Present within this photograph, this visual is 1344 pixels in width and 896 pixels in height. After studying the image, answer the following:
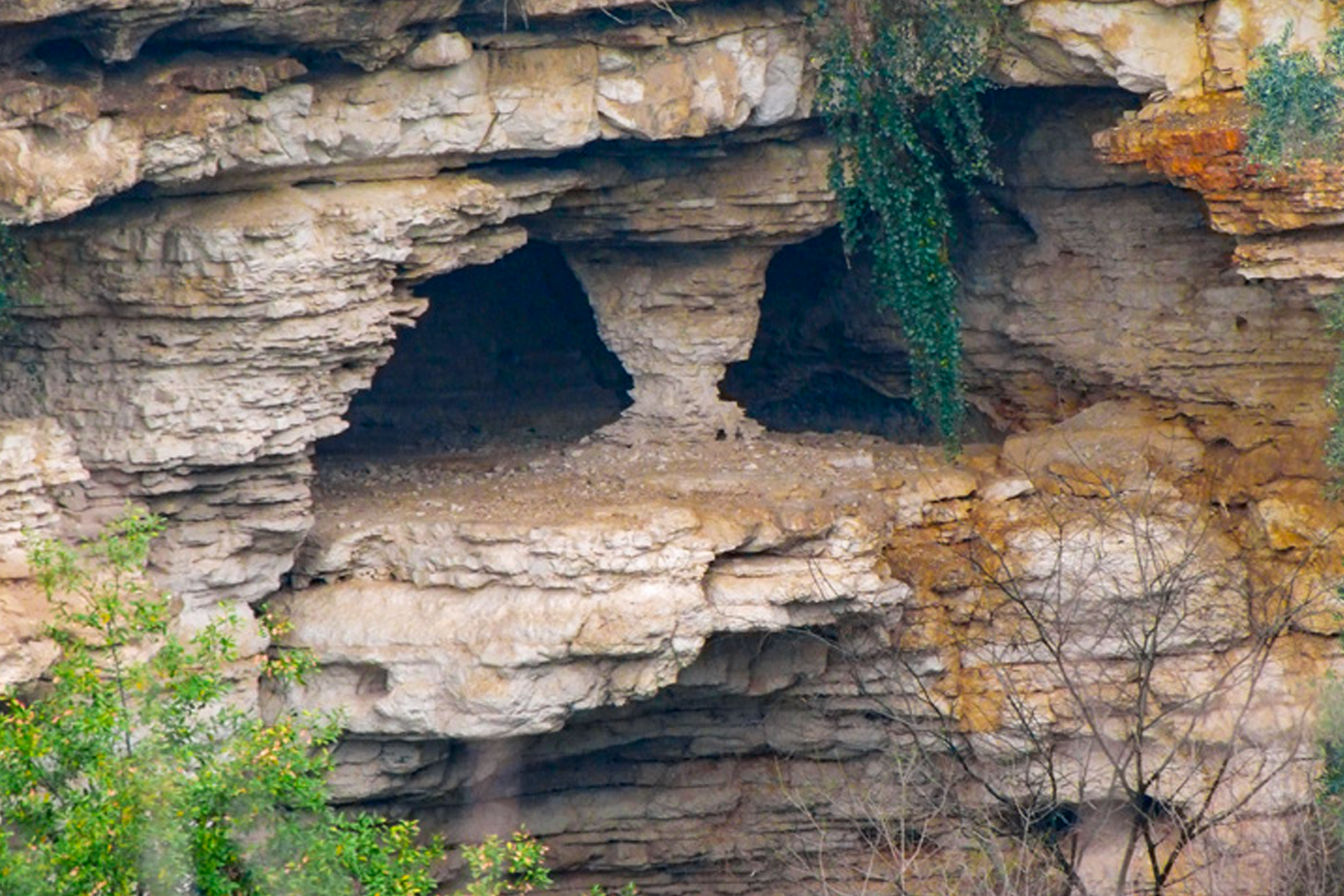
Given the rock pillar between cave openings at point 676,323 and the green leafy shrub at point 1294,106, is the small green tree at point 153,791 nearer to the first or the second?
the rock pillar between cave openings at point 676,323

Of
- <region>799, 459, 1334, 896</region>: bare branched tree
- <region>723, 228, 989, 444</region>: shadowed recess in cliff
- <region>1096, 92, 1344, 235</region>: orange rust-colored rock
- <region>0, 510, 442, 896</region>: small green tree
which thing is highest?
<region>723, 228, 989, 444</region>: shadowed recess in cliff

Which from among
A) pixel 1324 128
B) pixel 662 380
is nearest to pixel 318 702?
pixel 662 380

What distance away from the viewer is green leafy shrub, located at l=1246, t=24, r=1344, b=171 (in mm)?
12266

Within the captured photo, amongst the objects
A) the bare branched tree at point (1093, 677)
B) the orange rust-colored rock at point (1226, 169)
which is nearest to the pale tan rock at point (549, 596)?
the bare branched tree at point (1093, 677)

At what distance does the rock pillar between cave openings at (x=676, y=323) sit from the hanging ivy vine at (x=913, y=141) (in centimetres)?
84

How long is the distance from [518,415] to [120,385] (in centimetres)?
388

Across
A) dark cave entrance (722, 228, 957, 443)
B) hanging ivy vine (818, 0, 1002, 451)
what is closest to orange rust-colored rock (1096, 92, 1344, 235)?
hanging ivy vine (818, 0, 1002, 451)

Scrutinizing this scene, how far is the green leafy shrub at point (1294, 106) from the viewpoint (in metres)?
12.3

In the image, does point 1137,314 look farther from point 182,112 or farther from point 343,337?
point 182,112

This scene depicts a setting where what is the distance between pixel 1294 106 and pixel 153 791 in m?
6.54

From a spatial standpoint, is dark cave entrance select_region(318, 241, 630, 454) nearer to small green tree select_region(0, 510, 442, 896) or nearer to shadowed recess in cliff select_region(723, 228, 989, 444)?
shadowed recess in cliff select_region(723, 228, 989, 444)

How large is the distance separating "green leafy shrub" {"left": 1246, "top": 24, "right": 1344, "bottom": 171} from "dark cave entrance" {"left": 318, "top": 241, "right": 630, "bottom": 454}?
4.99 m

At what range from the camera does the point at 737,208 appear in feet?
45.9

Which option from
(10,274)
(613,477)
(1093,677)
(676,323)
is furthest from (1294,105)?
(10,274)
